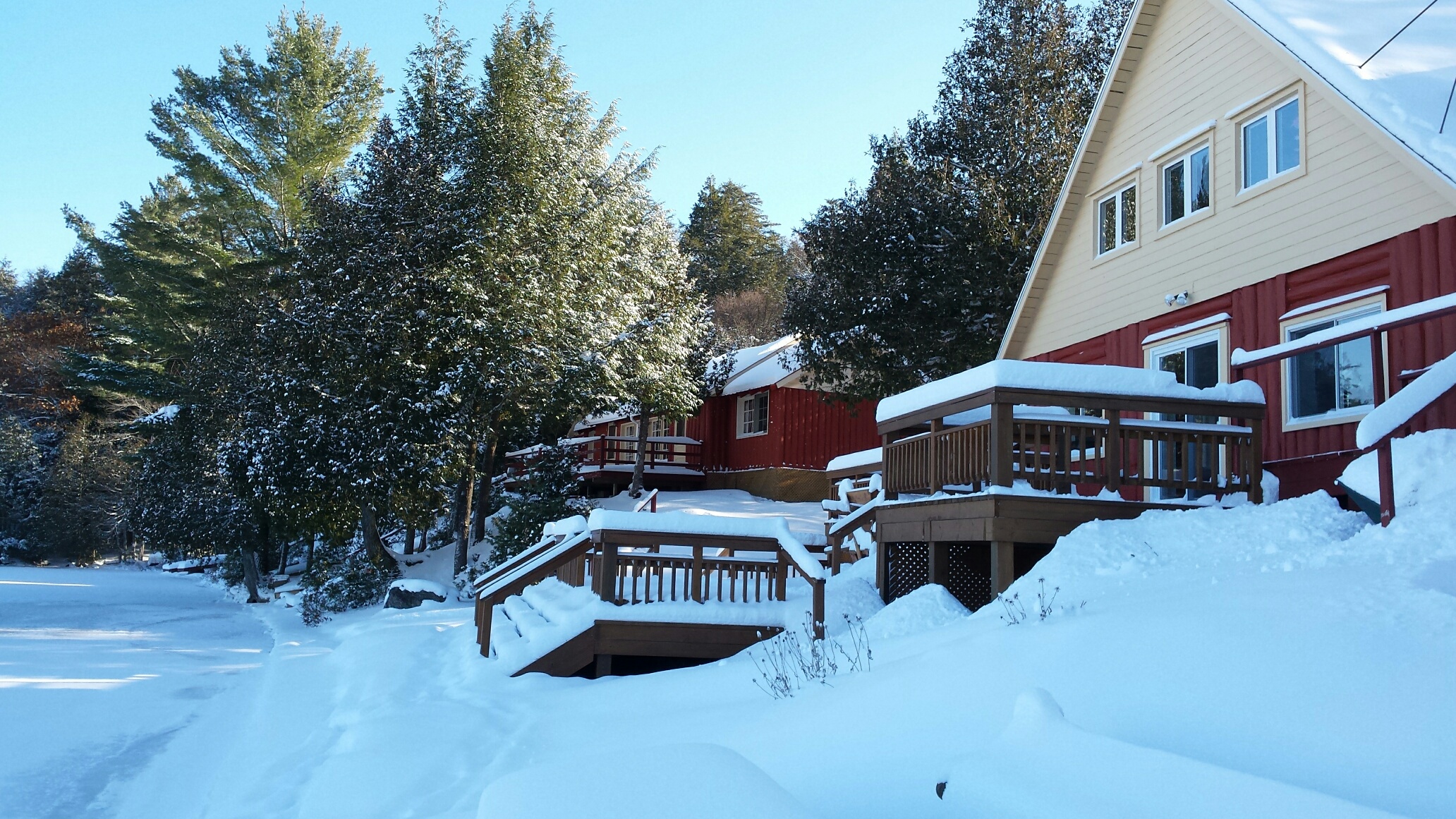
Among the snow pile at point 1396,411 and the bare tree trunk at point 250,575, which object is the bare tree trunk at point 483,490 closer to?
the bare tree trunk at point 250,575

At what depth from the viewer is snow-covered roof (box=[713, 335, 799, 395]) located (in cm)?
2859

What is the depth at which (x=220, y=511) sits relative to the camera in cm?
2425

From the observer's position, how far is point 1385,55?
1014cm

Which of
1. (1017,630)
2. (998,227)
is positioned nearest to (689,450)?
(998,227)

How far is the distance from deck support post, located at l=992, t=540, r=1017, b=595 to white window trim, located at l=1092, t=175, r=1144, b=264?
6.77 meters

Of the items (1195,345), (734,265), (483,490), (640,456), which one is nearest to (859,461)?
(1195,345)

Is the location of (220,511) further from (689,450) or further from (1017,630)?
(1017,630)

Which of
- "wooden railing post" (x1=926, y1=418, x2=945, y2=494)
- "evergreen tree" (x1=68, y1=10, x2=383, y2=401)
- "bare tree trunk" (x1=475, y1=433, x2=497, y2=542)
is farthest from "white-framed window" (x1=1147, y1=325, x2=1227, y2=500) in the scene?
"evergreen tree" (x1=68, y1=10, x2=383, y2=401)

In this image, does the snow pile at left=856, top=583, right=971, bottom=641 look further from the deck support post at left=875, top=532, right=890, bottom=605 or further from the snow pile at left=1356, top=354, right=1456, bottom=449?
the snow pile at left=1356, top=354, right=1456, bottom=449

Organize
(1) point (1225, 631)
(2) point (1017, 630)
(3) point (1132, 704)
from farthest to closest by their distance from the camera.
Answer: (2) point (1017, 630) < (1) point (1225, 631) < (3) point (1132, 704)

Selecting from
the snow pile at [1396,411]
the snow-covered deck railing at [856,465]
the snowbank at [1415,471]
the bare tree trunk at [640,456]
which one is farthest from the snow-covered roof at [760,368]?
the snow pile at [1396,411]

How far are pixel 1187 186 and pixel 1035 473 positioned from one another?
6.18 meters

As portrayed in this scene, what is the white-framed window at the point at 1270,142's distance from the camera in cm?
1097

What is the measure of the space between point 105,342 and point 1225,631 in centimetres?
4246
